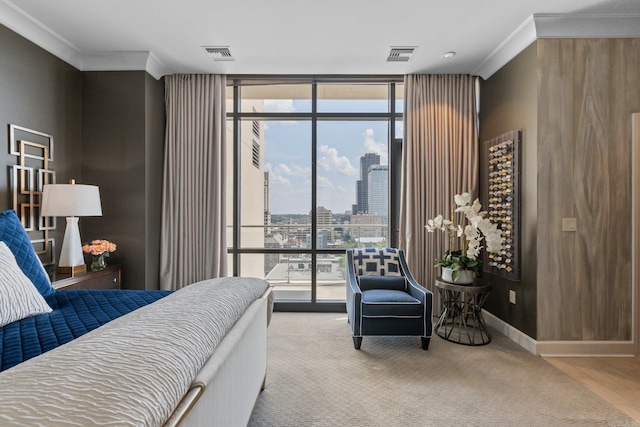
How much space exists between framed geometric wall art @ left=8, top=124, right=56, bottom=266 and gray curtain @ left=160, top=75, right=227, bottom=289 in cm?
102

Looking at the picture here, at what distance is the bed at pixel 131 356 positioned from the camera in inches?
24.1

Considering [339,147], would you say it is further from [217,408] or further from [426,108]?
[217,408]

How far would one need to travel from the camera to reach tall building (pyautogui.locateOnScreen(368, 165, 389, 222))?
13.6ft

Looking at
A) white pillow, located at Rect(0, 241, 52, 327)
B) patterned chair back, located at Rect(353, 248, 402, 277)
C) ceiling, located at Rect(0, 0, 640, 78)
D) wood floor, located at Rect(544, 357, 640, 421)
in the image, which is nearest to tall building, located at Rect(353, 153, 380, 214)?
patterned chair back, located at Rect(353, 248, 402, 277)

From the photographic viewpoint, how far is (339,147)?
4148 millimetres

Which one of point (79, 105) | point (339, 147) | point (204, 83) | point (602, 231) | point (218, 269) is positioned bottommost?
point (218, 269)

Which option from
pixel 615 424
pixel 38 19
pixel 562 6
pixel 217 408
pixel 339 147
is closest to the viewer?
pixel 217 408

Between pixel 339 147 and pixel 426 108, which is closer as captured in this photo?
pixel 426 108

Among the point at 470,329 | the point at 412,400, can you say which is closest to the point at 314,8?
the point at 412,400

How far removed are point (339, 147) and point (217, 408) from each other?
340cm

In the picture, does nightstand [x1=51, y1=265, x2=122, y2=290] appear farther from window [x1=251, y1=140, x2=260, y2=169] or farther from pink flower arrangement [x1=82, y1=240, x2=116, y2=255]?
window [x1=251, y1=140, x2=260, y2=169]

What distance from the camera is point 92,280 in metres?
2.94

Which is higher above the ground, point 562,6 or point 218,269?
point 562,6

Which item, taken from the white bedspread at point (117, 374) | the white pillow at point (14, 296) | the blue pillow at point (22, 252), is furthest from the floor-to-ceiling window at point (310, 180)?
the white bedspread at point (117, 374)
